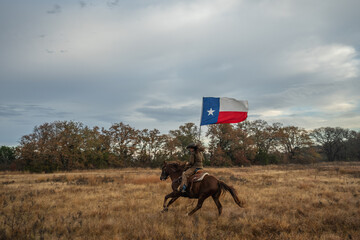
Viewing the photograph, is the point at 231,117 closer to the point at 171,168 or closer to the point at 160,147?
the point at 171,168

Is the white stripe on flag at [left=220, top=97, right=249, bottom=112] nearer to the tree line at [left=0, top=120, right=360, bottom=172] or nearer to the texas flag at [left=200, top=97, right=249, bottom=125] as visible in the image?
the texas flag at [left=200, top=97, right=249, bottom=125]

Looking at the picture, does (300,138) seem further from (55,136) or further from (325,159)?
(55,136)

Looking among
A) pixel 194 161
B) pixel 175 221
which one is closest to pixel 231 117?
pixel 194 161

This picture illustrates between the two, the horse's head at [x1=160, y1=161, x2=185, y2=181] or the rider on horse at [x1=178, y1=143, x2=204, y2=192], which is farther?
the horse's head at [x1=160, y1=161, x2=185, y2=181]

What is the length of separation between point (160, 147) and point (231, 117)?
42.0 metres

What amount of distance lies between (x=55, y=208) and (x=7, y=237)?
3455mm

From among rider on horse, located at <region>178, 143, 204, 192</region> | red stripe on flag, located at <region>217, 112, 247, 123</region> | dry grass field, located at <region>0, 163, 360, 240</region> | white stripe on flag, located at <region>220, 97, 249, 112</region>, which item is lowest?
dry grass field, located at <region>0, 163, 360, 240</region>

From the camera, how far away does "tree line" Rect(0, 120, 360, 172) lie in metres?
38.4

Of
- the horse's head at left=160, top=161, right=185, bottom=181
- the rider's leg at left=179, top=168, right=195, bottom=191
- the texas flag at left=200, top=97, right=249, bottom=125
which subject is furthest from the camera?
the texas flag at left=200, top=97, right=249, bottom=125

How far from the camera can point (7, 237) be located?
5.01m

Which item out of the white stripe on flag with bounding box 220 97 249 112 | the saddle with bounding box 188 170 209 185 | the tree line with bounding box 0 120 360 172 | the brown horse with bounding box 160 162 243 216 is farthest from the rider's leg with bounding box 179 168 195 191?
the tree line with bounding box 0 120 360 172

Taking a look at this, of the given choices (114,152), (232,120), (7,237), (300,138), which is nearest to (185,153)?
(114,152)

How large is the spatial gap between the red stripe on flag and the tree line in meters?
36.1

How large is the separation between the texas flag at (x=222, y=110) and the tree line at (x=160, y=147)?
35899 millimetres
